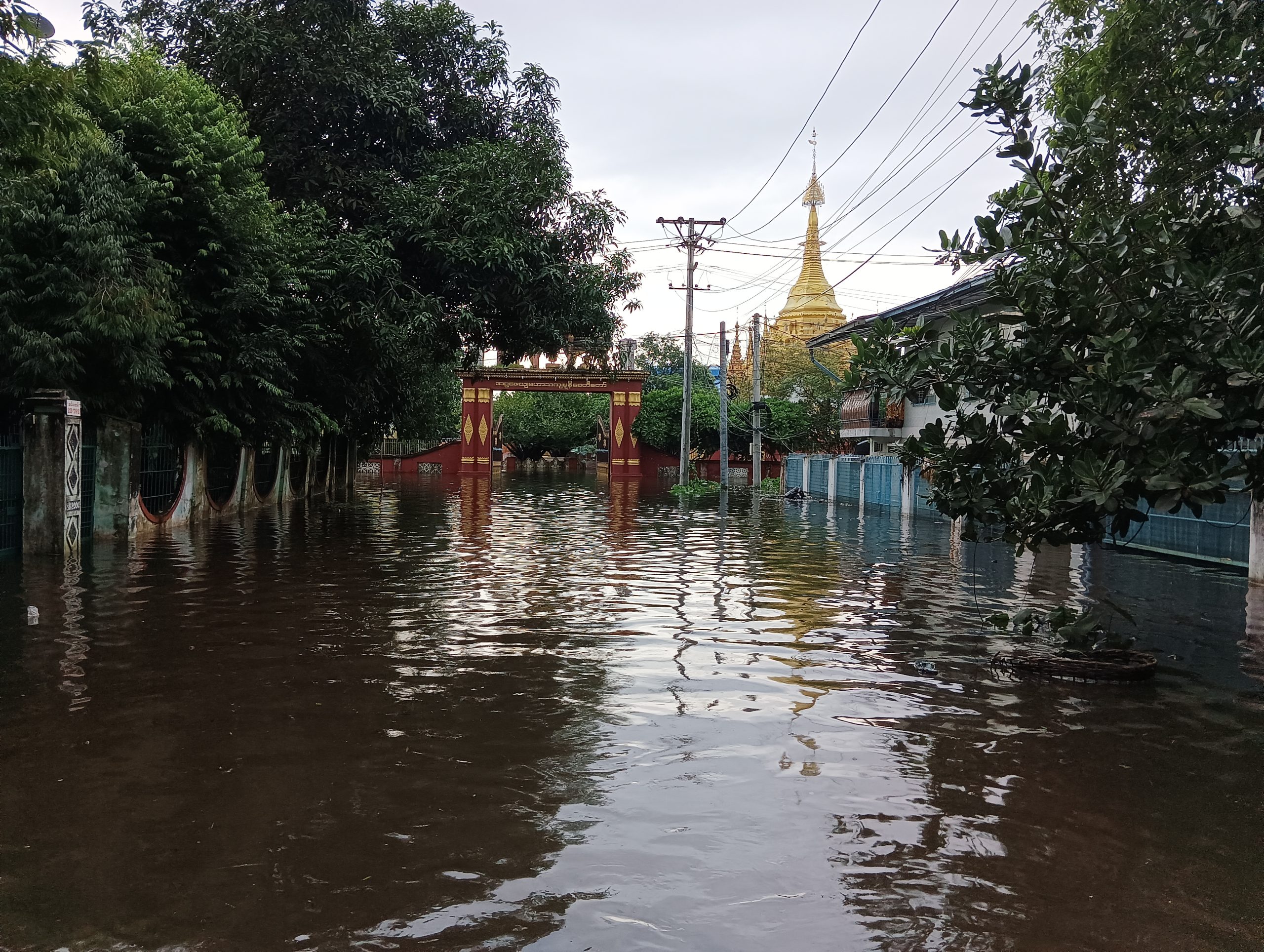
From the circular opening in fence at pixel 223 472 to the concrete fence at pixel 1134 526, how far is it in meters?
14.9

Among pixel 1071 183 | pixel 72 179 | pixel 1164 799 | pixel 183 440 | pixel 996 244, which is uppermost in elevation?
pixel 72 179

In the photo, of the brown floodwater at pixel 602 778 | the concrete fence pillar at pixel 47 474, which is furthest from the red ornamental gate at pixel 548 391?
the brown floodwater at pixel 602 778

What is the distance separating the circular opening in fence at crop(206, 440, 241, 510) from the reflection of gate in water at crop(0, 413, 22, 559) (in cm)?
735

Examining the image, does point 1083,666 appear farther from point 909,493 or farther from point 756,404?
point 756,404

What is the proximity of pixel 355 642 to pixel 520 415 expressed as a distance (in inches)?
3043

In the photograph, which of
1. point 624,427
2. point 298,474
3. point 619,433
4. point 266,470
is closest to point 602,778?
point 266,470

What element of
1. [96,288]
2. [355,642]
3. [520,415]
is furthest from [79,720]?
[520,415]

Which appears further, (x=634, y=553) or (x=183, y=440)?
(x=183, y=440)

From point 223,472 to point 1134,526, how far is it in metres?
19.8

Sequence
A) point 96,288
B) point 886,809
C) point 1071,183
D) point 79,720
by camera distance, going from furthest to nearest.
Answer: point 96,288
point 1071,183
point 79,720
point 886,809

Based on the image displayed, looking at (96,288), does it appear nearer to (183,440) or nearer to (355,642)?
(183,440)

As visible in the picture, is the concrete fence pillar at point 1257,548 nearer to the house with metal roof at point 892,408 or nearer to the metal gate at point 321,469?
the house with metal roof at point 892,408

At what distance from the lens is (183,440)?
20781 millimetres

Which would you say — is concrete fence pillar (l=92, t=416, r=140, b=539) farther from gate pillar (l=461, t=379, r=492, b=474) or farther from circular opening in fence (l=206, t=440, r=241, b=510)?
gate pillar (l=461, t=379, r=492, b=474)
